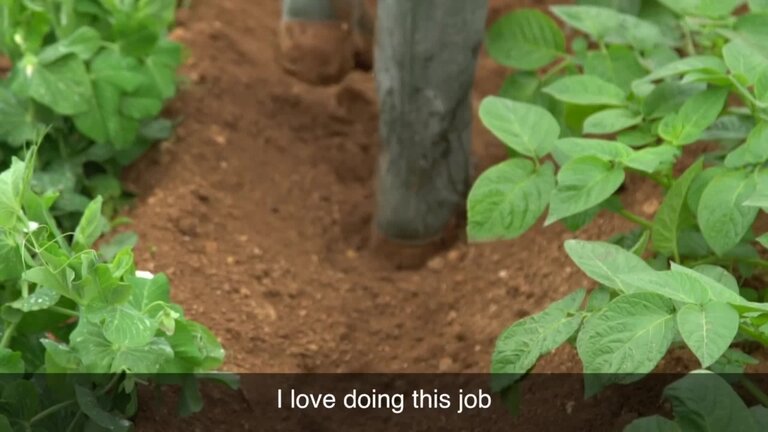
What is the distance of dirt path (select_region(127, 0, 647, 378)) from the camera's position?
229cm


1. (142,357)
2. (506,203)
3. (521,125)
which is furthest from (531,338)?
(142,357)

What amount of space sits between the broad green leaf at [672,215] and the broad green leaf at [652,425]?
0.35m

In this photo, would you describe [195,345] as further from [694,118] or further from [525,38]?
[525,38]

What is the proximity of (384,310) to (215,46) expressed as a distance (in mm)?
799

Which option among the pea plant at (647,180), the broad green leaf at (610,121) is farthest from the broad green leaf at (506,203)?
the broad green leaf at (610,121)

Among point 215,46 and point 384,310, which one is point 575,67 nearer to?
point 384,310

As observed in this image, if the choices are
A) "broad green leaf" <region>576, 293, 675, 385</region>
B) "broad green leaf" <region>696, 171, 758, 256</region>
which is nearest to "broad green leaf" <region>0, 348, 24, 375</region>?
"broad green leaf" <region>576, 293, 675, 385</region>

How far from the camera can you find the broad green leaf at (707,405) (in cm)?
164

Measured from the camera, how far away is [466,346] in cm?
228

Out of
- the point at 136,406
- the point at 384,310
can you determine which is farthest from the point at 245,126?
the point at 136,406

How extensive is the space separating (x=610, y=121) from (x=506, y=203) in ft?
0.78

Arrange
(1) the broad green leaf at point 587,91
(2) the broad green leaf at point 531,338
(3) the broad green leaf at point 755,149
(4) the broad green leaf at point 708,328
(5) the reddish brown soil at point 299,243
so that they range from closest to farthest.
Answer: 1. (4) the broad green leaf at point 708,328
2. (2) the broad green leaf at point 531,338
3. (3) the broad green leaf at point 755,149
4. (1) the broad green leaf at point 587,91
5. (5) the reddish brown soil at point 299,243

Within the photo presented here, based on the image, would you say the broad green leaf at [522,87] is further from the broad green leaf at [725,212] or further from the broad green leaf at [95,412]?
the broad green leaf at [95,412]

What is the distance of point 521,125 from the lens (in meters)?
2.07
